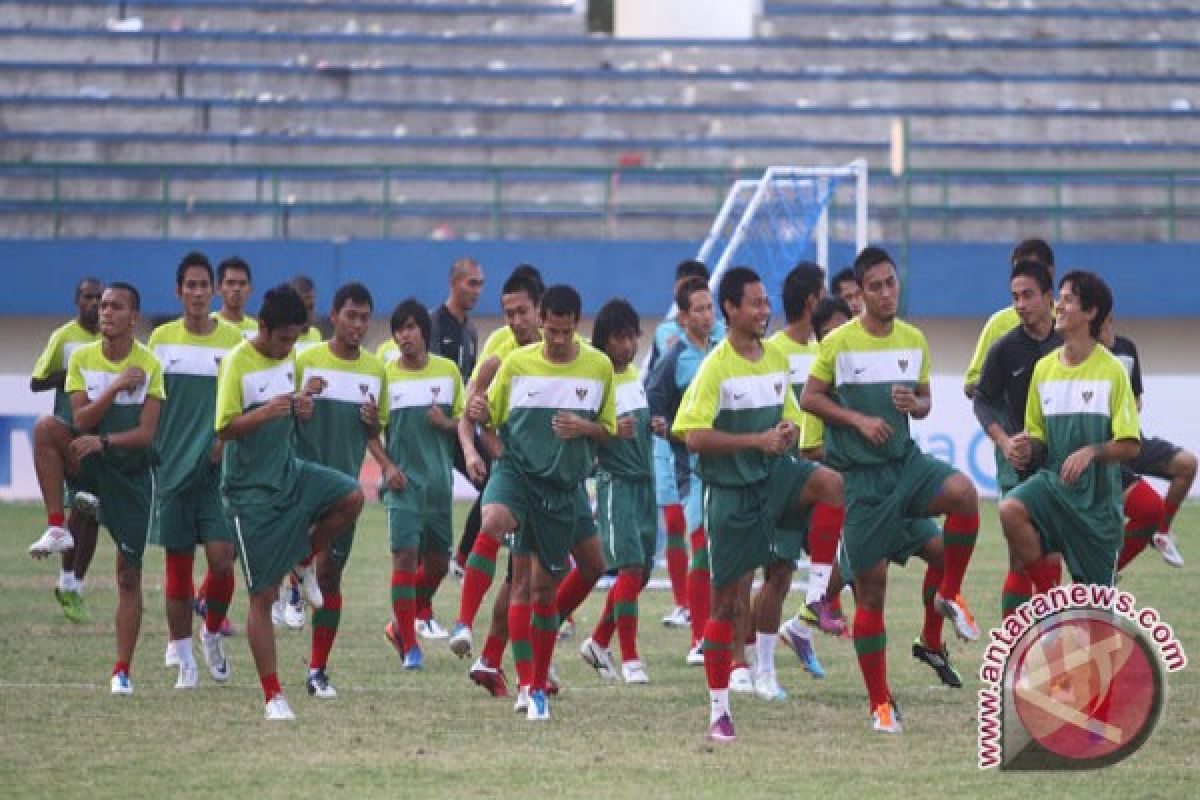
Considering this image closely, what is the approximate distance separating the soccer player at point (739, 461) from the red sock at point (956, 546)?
950mm

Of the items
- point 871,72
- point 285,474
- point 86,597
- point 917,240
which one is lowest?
point 86,597

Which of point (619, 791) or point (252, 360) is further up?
point (252, 360)

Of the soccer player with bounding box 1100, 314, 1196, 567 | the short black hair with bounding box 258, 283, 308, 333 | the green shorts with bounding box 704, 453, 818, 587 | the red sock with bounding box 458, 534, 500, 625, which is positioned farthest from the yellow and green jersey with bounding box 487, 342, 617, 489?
the soccer player with bounding box 1100, 314, 1196, 567

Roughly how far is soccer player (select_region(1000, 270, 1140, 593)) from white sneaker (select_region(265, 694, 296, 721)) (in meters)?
3.45

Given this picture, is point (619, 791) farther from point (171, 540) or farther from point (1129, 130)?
point (1129, 130)

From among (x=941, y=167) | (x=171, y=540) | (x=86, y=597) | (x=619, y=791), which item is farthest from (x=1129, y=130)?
(x=619, y=791)

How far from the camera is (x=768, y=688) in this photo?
12.5 meters

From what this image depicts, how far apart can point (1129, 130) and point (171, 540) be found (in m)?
24.1

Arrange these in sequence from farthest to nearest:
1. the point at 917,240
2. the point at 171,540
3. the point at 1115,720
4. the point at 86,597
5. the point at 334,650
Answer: the point at 917,240 < the point at 86,597 < the point at 334,650 < the point at 171,540 < the point at 1115,720

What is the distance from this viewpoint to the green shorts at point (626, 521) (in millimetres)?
13562

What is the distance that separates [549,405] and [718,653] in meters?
1.57

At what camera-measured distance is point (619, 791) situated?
9.30 meters

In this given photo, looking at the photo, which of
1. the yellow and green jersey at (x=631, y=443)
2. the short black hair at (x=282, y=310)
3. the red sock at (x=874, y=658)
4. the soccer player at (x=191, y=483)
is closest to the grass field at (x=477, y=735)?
A: the red sock at (x=874, y=658)

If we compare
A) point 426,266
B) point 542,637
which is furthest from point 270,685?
point 426,266
